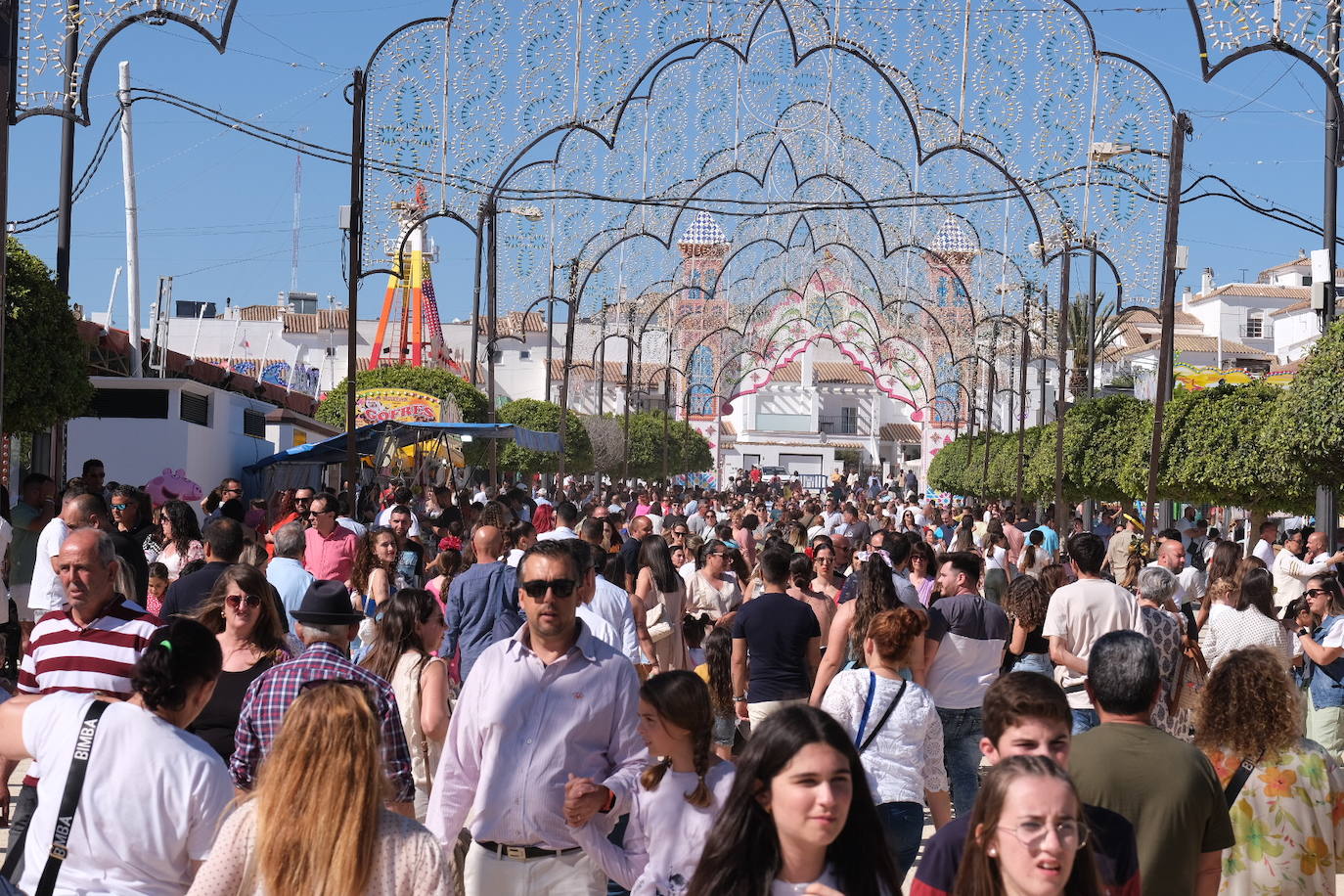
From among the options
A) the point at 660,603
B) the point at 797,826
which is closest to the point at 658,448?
the point at 660,603

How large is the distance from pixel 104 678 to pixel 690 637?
218 inches

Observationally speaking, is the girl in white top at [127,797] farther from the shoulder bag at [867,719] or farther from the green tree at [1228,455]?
the green tree at [1228,455]

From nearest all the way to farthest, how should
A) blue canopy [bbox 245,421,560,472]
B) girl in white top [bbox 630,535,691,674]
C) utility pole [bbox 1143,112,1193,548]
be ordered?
1. girl in white top [bbox 630,535,691,674]
2. utility pole [bbox 1143,112,1193,548]
3. blue canopy [bbox 245,421,560,472]

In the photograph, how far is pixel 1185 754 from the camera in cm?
451

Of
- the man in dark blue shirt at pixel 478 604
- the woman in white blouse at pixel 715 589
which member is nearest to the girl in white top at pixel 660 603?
the woman in white blouse at pixel 715 589

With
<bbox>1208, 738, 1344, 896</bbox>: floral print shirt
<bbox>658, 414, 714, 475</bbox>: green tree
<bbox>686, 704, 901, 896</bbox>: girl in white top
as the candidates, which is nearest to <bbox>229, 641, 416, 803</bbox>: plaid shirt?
<bbox>686, 704, 901, 896</bbox>: girl in white top

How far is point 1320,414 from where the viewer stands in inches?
706

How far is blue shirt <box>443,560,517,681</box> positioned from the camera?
26.1 feet

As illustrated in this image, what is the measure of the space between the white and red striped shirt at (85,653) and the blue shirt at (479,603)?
2459 millimetres

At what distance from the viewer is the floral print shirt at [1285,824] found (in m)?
5.04

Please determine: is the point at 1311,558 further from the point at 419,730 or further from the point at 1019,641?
the point at 419,730

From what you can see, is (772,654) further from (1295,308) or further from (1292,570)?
(1295,308)

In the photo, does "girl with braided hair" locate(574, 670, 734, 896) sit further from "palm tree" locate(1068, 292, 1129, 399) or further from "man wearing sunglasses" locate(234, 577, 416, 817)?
"palm tree" locate(1068, 292, 1129, 399)

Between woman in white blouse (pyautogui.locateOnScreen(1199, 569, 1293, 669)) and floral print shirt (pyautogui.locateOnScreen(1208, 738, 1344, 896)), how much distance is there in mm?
4440
